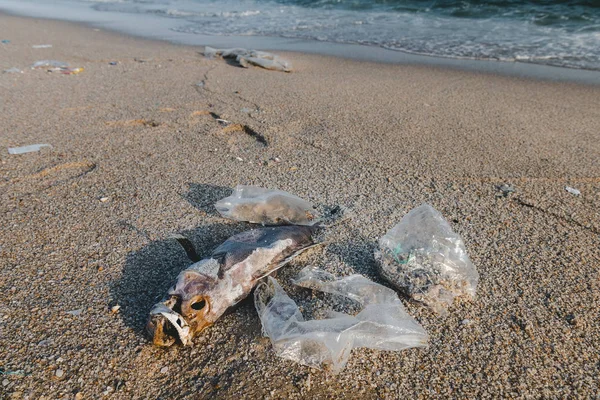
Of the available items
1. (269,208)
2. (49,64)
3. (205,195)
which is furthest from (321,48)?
(269,208)

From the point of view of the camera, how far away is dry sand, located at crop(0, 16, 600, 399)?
A: 3.86 feet

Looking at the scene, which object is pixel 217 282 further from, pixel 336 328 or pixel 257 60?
pixel 257 60

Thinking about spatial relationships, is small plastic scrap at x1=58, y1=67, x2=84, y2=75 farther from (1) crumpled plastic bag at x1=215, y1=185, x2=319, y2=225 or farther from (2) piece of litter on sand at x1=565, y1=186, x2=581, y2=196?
(2) piece of litter on sand at x1=565, y1=186, x2=581, y2=196

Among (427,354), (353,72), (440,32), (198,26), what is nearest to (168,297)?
(427,354)

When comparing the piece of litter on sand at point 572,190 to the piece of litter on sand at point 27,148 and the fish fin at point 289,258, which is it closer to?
the fish fin at point 289,258

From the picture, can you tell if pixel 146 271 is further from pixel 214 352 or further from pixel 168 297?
pixel 214 352

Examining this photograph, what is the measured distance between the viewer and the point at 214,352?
123 cm

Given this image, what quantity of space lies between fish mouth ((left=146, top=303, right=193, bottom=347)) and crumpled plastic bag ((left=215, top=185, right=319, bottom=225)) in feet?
2.26

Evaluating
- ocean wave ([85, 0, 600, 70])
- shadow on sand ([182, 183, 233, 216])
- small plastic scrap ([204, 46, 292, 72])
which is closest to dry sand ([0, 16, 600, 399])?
shadow on sand ([182, 183, 233, 216])

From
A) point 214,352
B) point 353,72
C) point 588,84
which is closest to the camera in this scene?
point 214,352

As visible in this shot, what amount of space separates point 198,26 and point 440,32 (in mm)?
4479

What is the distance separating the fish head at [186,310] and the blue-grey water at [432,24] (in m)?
5.06

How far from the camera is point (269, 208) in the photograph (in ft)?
6.16

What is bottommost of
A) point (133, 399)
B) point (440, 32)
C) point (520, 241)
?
point (133, 399)
